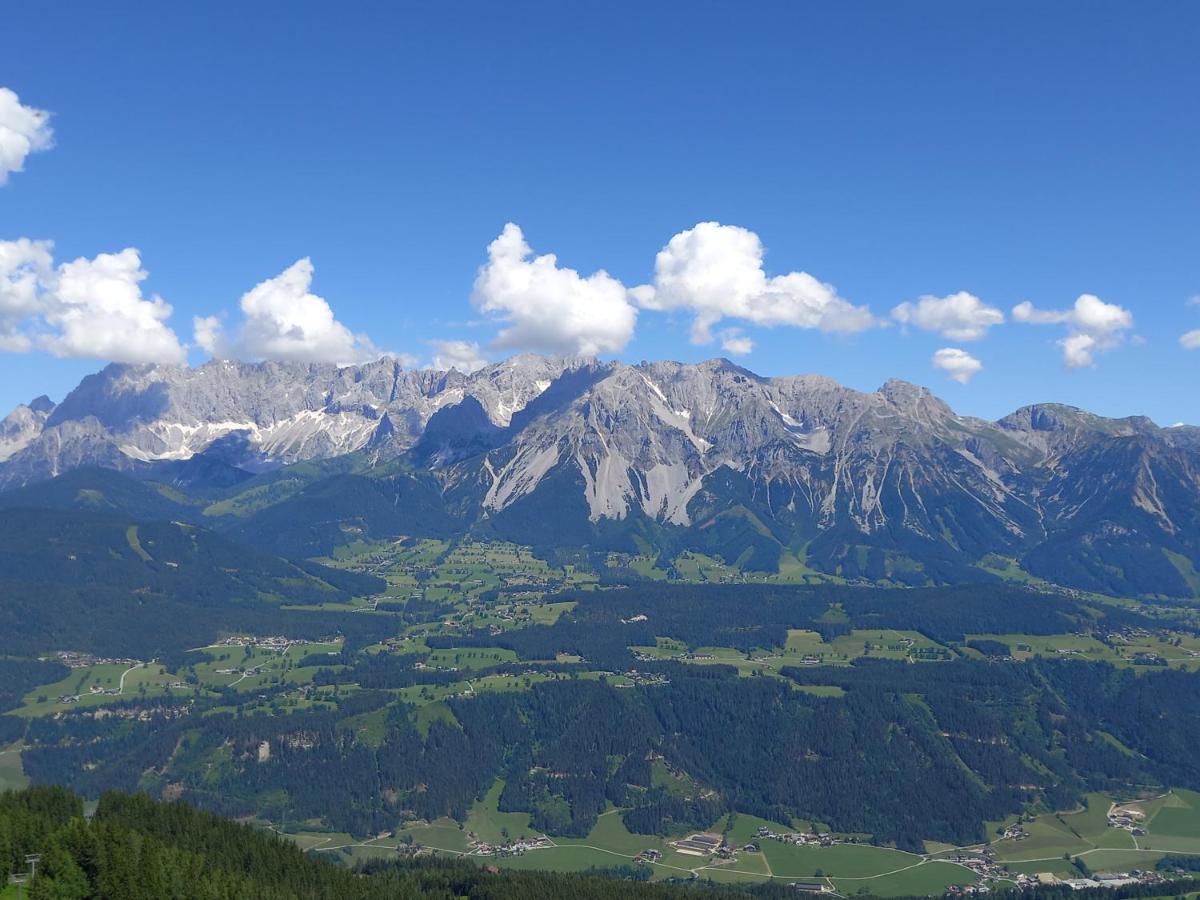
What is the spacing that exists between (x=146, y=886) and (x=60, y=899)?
26.5 feet

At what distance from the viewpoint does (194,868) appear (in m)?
123

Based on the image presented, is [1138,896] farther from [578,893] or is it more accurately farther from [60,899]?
[60,899]

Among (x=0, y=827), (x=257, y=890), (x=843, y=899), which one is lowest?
(x=843, y=899)

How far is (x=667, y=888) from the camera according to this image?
549 feet

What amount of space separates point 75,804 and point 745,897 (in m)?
100

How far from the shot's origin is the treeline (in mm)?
112750

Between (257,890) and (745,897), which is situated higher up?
(257,890)

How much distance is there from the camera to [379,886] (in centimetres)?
15225

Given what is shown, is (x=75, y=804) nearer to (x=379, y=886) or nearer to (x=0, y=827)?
(x=0, y=827)

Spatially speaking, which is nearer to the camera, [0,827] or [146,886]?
[146,886]

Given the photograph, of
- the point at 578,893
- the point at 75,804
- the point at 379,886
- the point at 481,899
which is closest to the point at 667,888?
the point at 578,893

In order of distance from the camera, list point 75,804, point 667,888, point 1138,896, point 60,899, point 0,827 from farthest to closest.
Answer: point 1138,896 < point 667,888 < point 75,804 < point 0,827 < point 60,899

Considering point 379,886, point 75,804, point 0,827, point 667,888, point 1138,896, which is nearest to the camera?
point 0,827

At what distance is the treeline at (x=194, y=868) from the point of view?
113 meters
